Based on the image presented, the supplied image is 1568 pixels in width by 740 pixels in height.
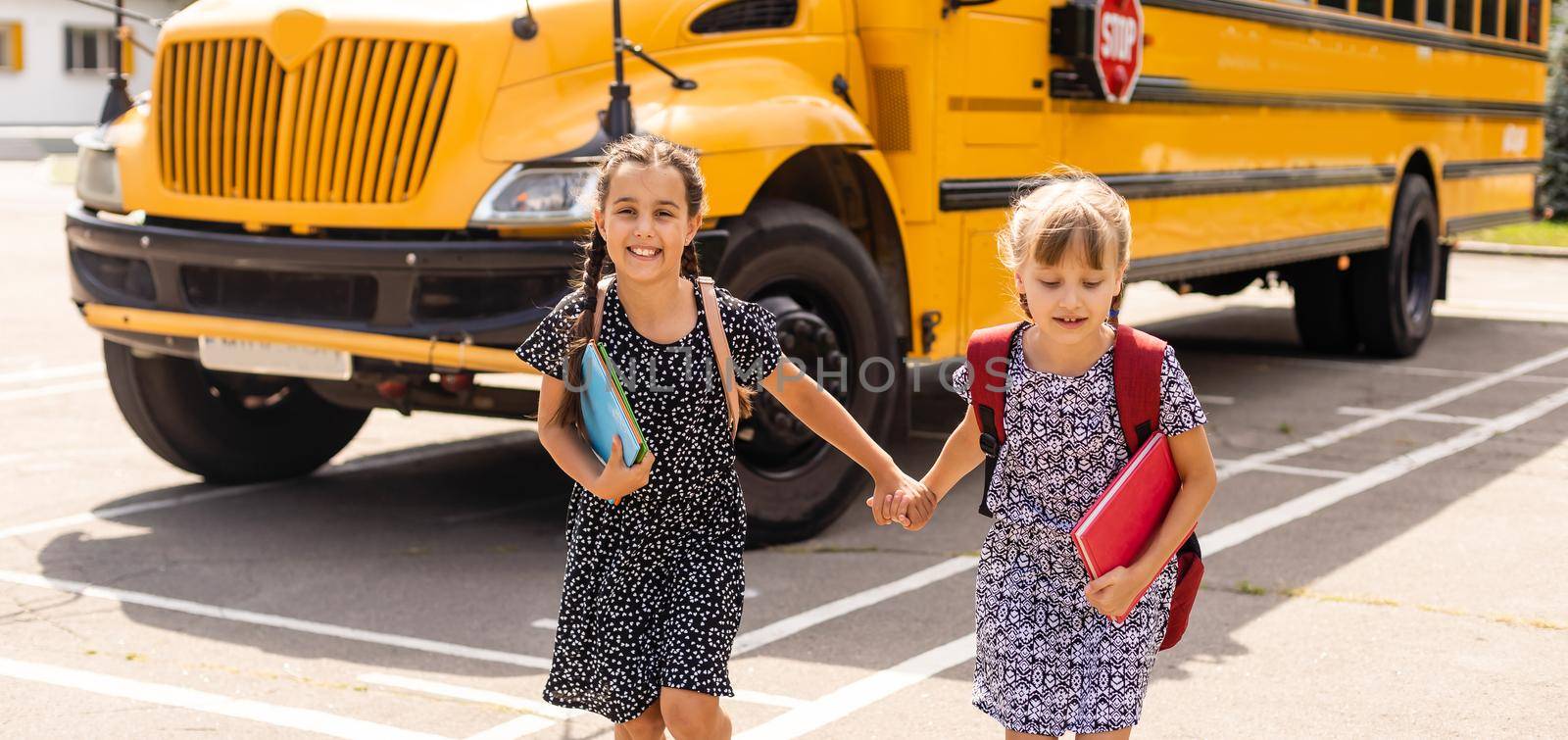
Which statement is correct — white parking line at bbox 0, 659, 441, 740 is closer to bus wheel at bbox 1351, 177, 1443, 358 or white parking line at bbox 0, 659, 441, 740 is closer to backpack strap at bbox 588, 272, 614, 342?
backpack strap at bbox 588, 272, 614, 342

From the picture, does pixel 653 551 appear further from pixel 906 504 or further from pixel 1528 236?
pixel 1528 236

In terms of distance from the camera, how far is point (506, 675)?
4.30m

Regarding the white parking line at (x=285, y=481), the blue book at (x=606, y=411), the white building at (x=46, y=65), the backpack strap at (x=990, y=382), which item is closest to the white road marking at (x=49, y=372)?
the white parking line at (x=285, y=481)

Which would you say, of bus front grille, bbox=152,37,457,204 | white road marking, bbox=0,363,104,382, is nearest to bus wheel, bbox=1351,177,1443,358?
bus front grille, bbox=152,37,457,204

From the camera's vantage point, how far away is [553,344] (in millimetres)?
3004

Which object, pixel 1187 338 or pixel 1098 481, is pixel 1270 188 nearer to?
pixel 1187 338

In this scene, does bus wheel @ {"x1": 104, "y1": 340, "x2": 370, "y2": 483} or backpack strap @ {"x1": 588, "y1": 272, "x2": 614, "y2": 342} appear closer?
backpack strap @ {"x1": 588, "y1": 272, "x2": 614, "y2": 342}

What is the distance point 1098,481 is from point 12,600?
3392mm

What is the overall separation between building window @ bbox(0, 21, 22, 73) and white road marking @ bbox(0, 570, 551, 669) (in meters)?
41.3

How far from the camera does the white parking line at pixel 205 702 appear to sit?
12.8 ft

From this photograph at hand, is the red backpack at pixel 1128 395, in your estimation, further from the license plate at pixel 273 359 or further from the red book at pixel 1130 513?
the license plate at pixel 273 359

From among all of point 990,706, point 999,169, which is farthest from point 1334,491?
point 990,706

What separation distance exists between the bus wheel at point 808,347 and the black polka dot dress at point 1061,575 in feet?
7.92

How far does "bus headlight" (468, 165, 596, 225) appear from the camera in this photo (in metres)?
4.99
